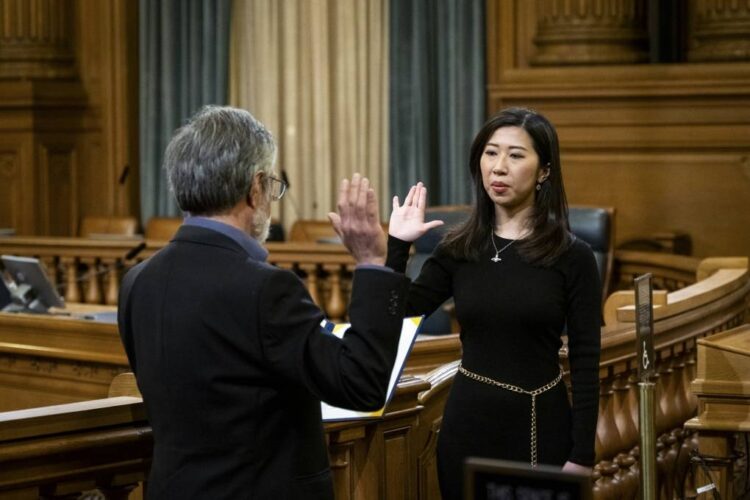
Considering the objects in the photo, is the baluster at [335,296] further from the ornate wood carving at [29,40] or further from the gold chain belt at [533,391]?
the gold chain belt at [533,391]

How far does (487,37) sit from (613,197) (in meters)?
1.59

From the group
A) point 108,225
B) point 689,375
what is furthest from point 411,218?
point 108,225

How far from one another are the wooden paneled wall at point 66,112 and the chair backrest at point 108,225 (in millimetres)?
452

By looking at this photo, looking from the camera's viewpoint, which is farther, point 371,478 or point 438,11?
point 438,11

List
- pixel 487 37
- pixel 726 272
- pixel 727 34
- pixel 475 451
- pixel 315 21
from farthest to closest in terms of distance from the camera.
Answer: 1. pixel 315 21
2. pixel 487 37
3. pixel 727 34
4. pixel 726 272
5. pixel 475 451

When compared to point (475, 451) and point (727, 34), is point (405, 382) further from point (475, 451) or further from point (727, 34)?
point (727, 34)

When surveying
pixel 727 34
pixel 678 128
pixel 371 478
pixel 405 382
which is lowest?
pixel 371 478

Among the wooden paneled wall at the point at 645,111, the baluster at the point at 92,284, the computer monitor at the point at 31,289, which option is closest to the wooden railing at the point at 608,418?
the wooden paneled wall at the point at 645,111

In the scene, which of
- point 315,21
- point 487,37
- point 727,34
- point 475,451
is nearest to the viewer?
point 475,451

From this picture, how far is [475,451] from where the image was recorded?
253 centimetres

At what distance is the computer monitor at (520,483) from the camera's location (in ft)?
3.82

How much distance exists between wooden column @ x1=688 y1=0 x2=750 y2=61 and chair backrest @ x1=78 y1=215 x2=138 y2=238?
4.22 m

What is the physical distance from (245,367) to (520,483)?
2.63 ft

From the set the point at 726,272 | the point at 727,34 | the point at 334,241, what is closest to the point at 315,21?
the point at 334,241
